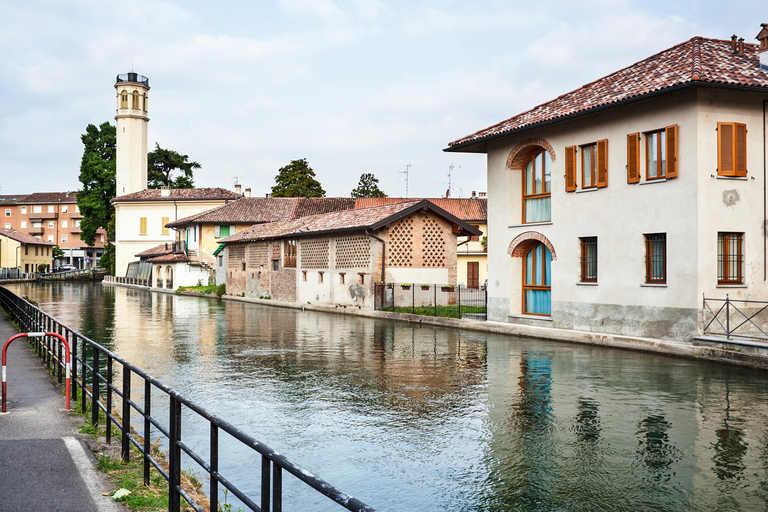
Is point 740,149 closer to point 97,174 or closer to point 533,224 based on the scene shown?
point 533,224

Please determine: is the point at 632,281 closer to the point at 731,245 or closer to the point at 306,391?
the point at 731,245

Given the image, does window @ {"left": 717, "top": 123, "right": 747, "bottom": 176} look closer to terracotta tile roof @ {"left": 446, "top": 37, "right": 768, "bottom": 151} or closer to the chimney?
terracotta tile roof @ {"left": 446, "top": 37, "right": 768, "bottom": 151}

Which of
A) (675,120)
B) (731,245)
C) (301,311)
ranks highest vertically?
(675,120)

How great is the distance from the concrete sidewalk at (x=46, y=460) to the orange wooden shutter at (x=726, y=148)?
15153 mm

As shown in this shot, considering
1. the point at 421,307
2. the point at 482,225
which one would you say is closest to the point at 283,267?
the point at 421,307

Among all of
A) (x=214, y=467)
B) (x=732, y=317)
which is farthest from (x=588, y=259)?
(x=214, y=467)

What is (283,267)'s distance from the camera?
4038cm

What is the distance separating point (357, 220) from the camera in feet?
106

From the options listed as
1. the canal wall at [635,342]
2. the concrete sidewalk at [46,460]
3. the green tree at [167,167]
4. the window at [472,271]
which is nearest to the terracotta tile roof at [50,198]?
the green tree at [167,167]

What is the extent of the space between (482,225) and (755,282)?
40809 mm

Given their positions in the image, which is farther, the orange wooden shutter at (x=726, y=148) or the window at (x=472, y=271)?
the window at (x=472, y=271)

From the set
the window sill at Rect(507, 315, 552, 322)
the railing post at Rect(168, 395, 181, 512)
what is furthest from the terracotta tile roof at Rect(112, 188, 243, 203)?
the railing post at Rect(168, 395, 181, 512)

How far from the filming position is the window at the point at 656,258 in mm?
17422

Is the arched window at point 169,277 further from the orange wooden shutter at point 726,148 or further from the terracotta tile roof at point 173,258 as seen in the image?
the orange wooden shutter at point 726,148
